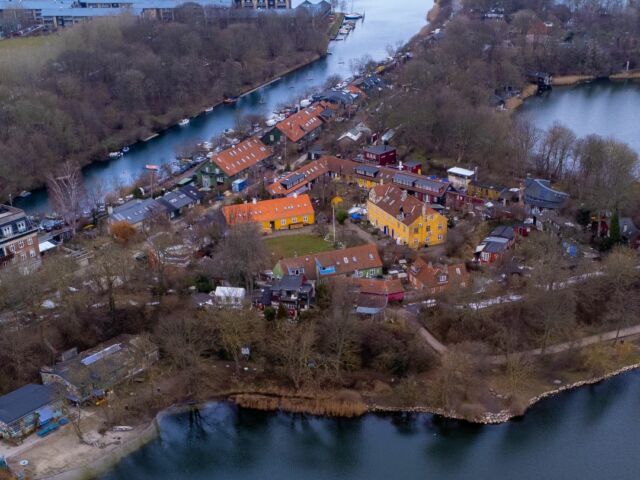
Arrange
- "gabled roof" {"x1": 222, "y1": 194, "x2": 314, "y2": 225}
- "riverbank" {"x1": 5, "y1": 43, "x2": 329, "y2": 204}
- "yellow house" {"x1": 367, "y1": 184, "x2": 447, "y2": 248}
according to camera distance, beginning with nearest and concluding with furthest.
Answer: "yellow house" {"x1": 367, "y1": 184, "x2": 447, "y2": 248}, "gabled roof" {"x1": 222, "y1": 194, "x2": 314, "y2": 225}, "riverbank" {"x1": 5, "y1": 43, "x2": 329, "y2": 204}

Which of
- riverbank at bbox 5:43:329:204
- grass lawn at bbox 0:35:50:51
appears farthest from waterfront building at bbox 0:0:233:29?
riverbank at bbox 5:43:329:204

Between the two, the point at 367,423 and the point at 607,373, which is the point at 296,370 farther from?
the point at 607,373

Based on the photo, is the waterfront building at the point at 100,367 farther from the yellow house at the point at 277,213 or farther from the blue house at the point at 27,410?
the yellow house at the point at 277,213

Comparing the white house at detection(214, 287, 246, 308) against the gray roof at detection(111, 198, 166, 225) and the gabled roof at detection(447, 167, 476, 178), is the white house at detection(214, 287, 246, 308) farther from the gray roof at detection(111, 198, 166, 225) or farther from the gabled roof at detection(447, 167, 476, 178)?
the gabled roof at detection(447, 167, 476, 178)

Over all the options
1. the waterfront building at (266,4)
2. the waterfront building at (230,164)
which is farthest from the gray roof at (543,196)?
the waterfront building at (266,4)

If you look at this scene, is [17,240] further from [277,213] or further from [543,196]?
[543,196]

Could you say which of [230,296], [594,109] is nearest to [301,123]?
[230,296]
